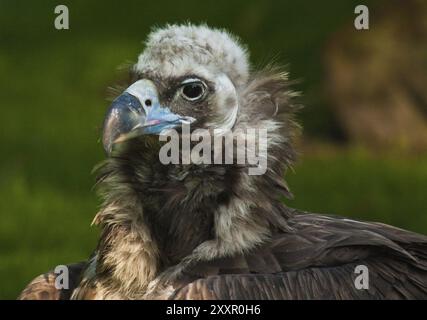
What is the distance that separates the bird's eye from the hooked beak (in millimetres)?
112

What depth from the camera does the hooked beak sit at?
21.1 feet

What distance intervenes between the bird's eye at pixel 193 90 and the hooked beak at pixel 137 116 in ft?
0.37

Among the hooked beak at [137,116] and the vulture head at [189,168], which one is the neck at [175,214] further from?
the hooked beak at [137,116]

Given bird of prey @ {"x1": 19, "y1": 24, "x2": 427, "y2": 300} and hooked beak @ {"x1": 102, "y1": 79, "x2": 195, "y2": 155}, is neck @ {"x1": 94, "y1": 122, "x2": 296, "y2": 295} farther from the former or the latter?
hooked beak @ {"x1": 102, "y1": 79, "x2": 195, "y2": 155}

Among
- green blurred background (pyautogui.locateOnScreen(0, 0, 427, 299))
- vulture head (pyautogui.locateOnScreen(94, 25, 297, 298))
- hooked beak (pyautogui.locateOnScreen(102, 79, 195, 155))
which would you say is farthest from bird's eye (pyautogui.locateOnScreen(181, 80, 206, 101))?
green blurred background (pyautogui.locateOnScreen(0, 0, 427, 299))

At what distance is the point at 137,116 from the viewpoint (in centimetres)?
654

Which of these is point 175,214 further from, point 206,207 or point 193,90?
point 193,90

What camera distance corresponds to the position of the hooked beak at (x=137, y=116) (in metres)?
6.42

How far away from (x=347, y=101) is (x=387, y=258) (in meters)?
7.72

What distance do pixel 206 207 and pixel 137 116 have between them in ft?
1.97

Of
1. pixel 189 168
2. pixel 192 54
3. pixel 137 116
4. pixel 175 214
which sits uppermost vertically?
pixel 192 54

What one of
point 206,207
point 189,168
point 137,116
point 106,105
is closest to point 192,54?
point 137,116

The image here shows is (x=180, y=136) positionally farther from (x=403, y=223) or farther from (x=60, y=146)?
(x=60, y=146)
